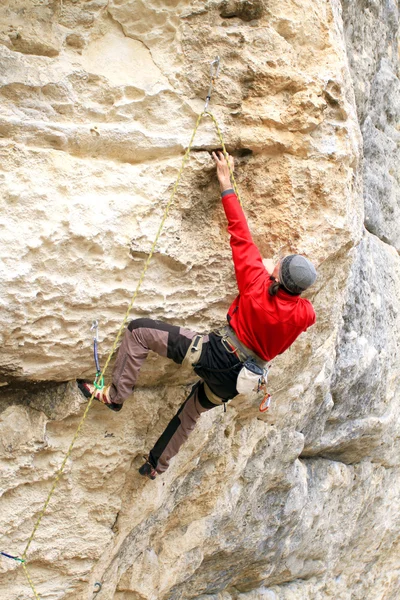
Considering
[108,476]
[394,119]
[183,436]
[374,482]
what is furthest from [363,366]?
[394,119]

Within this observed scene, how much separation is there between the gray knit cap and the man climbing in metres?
0.01

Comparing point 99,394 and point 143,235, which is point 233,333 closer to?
point 143,235

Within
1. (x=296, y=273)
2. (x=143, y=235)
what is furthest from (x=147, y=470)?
(x=296, y=273)

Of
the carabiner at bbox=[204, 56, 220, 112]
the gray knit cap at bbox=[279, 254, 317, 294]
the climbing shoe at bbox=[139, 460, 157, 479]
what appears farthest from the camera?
the climbing shoe at bbox=[139, 460, 157, 479]

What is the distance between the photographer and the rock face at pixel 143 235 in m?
3.48

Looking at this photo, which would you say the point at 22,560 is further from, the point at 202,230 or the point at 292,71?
the point at 292,71

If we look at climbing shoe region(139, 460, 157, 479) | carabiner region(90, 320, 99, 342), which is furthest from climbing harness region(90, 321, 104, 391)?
climbing shoe region(139, 460, 157, 479)

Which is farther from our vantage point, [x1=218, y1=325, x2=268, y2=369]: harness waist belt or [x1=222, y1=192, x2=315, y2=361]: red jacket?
[x1=218, y1=325, x2=268, y2=369]: harness waist belt

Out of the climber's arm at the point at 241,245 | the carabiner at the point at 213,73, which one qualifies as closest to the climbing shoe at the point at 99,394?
the climber's arm at the point at 241,245

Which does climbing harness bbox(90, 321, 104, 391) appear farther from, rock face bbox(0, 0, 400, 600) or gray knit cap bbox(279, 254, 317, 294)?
gray knit cap bbox(279, 254, 317, 294)

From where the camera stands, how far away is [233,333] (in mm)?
3764

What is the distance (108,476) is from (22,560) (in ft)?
2.60

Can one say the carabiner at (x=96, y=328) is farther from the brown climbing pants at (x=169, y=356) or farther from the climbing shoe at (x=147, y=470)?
the climbing shoe at (x=147, y=470)

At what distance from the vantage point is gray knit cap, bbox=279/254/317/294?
3326mm
